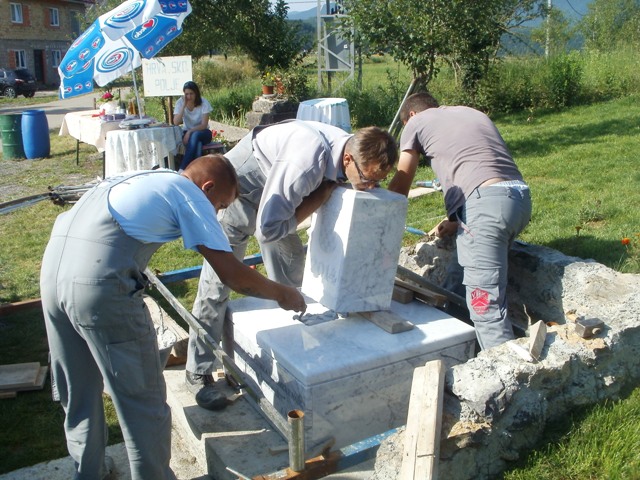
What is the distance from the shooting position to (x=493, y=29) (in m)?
10.3

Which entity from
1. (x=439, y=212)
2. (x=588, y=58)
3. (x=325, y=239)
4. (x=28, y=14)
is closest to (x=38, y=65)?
(x=28, y=14)

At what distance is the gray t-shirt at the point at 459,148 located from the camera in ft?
12.3

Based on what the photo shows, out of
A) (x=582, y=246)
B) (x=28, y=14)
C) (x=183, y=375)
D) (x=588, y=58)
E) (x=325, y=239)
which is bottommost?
(x=183, y=375)

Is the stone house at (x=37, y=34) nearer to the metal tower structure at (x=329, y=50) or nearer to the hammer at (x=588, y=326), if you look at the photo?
the metal tower structure at (x=329, y=50)

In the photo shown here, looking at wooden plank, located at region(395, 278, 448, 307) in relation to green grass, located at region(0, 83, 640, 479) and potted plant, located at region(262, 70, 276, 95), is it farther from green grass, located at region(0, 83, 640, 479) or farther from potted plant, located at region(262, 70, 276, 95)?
potted plant, located at region(262, 70, 276, 95)

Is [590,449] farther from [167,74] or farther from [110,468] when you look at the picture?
[167,74]

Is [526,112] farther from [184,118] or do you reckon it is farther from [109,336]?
[109,336]

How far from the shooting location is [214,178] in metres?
2.87

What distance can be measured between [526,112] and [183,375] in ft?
37.7

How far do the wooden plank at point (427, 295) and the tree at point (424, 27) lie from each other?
6736mm

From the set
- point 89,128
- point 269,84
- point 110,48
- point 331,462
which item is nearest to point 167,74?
point 110,48

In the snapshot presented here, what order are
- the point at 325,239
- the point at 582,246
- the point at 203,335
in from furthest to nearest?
the point at 582,246 → the point at 325,239 → the point at 203,335

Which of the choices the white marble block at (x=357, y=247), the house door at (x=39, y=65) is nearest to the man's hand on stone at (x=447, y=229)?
the white marble block at (x=357, y=247)

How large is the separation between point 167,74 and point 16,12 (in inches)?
1464
